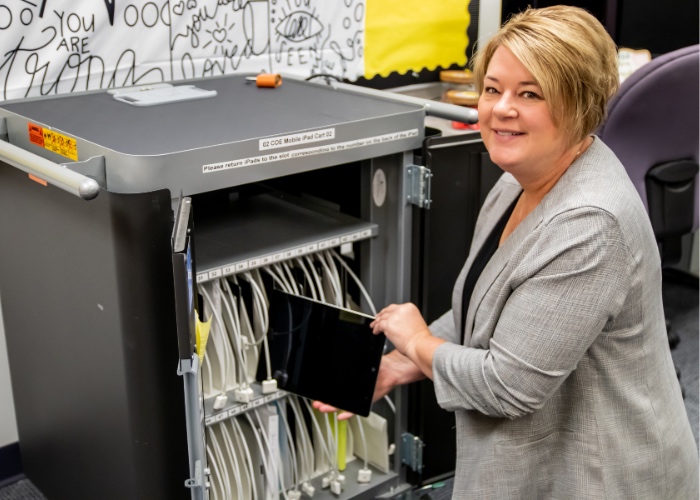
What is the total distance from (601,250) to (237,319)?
2.49 feet

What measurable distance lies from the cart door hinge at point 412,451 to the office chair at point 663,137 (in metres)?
1.00

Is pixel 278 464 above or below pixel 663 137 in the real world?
below

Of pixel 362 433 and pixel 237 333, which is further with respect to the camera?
pixel 362 433

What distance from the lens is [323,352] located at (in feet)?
5.24

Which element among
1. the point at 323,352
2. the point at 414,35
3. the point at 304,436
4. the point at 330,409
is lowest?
the point at 304,436

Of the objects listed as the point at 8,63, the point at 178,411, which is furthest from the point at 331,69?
the point at 178,411

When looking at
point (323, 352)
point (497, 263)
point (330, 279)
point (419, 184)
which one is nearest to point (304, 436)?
point (323, 352)

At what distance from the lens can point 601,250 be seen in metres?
1.09

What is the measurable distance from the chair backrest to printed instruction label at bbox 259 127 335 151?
0.97 metres

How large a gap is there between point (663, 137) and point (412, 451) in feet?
3.77

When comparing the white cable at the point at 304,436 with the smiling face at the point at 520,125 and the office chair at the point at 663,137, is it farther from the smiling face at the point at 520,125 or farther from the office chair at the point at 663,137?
the office chair at the point at 663,137

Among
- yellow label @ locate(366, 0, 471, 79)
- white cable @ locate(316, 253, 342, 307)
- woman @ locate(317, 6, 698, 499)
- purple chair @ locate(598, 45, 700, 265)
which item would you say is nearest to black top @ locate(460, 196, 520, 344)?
woman @ locate(317, 6, 698, 499)

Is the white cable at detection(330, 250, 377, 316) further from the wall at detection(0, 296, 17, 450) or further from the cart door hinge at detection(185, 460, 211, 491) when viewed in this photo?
the wall at detection(0, 296, 17, 450)

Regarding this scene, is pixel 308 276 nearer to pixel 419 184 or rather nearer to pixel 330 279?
pixel 330 279
